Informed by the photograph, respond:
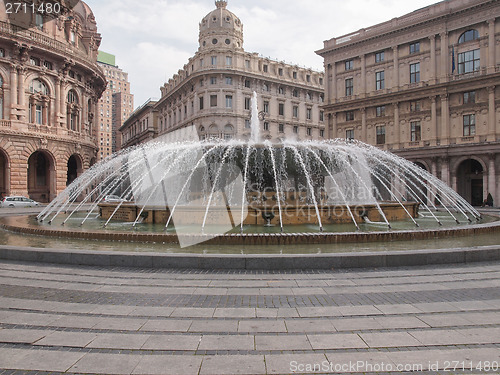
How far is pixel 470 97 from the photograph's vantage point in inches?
1430

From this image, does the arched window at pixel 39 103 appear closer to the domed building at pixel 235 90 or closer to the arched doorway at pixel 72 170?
the arched doorway at pixel 72 170

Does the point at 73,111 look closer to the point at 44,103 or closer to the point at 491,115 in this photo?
the point at 44,103

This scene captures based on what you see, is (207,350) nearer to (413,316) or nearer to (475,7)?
(413,316)

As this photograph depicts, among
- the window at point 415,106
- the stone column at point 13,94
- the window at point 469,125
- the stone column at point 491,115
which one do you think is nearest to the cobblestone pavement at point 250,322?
the stone column at point 491,115

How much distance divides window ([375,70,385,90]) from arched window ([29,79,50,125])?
37701 millimetres

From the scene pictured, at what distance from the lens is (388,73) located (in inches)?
1651

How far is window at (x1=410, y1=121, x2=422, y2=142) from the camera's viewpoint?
3981cm

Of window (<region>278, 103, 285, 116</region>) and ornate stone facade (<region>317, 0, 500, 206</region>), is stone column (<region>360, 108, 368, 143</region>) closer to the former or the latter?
ornate stone facade (<region>317, 0, 500, 206</region>)

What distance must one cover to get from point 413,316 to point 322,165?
1201 centimetres

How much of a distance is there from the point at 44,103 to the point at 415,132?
41140 mm

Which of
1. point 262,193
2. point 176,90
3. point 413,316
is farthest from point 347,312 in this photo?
point 176,90

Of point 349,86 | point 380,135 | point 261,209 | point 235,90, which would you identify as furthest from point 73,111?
point 261,209

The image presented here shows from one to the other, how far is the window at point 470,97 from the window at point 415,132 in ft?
16.3

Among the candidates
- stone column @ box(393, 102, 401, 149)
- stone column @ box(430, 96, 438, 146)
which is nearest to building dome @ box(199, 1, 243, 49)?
stone column @ box(393, 102, 401, 149)
